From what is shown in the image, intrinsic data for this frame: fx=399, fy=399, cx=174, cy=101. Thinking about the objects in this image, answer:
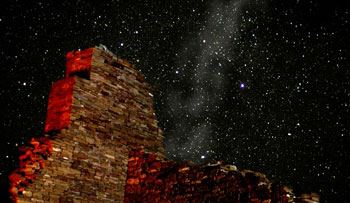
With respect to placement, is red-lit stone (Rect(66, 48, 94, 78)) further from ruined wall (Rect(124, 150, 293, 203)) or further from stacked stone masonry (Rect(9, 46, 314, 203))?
ruined wall (Rect(124, 150, 293, 203))

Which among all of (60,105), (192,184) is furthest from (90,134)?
(192,184)

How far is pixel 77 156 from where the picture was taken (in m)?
8.01

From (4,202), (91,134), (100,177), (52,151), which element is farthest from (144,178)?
(4,202)

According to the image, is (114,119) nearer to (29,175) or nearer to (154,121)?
(154,121)

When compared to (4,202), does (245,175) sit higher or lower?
higher

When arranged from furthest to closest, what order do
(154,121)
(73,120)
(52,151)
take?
1. (154,121)
2. (73,120)
3. (52,151)

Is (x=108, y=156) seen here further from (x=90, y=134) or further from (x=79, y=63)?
(x=79, y=63)

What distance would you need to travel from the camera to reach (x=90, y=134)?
8344mm

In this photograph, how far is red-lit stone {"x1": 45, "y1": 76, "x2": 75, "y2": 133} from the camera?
26.8 feet

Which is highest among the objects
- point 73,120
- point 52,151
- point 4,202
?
point 73,120

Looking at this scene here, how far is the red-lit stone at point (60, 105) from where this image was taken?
8.17 metres

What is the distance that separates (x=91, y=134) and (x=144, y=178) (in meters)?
1.51

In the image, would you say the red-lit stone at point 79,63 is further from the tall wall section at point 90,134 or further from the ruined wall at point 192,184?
the ruined wall at point 192,184

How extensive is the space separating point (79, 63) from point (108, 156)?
2.25 metres
